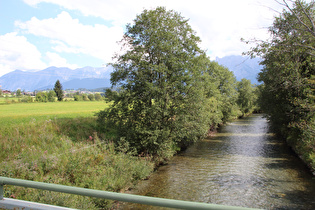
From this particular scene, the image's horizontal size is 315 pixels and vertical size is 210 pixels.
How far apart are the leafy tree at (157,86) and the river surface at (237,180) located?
8.75 feet

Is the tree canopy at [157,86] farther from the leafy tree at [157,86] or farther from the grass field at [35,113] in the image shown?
the grass field at [35,113]

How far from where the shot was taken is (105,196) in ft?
7.34

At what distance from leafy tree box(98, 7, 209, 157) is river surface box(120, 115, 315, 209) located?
2.67 metres

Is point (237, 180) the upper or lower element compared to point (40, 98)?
lower

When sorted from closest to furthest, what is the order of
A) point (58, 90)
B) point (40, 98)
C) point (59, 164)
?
1. point (59, 164)
2. point (40, 98)
3. point (58, 90)

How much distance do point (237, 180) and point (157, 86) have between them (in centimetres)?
819

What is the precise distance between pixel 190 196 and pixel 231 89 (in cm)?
3105

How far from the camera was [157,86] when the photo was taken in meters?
15.1

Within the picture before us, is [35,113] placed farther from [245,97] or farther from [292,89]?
[245,97]

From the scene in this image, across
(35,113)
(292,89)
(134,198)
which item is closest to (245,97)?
(292,89)

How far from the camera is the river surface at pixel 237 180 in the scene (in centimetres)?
1051

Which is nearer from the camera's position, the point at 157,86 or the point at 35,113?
the point at 157,86

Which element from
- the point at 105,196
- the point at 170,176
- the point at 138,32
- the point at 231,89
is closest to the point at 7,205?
the point at 105,196

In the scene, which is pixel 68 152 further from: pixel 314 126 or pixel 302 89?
pixel 302 89
